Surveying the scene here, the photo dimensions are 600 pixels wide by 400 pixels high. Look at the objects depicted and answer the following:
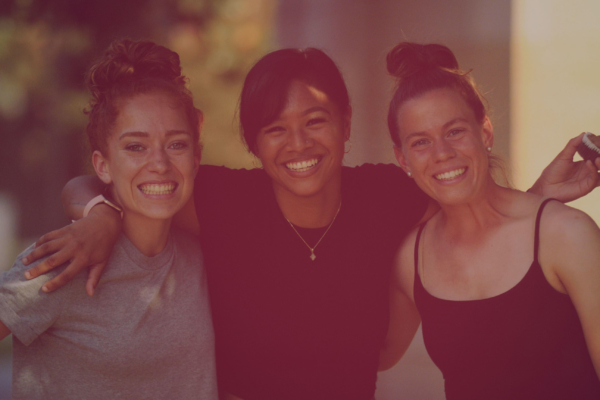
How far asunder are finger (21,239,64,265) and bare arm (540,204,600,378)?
147 centimetres

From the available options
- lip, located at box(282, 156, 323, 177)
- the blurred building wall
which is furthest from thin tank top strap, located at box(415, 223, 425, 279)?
the blurred building wall

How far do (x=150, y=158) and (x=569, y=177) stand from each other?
1439 mm

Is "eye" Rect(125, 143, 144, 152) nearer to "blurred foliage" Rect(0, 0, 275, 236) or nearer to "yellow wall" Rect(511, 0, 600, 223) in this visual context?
"blurred foliage" Rect(0, 0, 275, 236)

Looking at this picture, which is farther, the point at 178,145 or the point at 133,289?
the point at 178,145

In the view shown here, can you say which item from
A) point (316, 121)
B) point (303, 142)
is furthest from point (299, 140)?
point (316, 121)

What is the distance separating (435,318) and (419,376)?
4.91 ft

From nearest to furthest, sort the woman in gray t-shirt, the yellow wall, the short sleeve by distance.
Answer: the short sleeve, the woman in gray t-shirt, the yellow wall

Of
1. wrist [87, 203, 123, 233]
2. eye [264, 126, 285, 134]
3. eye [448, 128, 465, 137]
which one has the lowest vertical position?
wrist [87, 203, 123, 233]

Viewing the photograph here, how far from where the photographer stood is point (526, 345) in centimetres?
159

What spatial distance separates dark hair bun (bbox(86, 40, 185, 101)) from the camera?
177 centimetres

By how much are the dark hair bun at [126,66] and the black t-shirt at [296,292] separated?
46cm

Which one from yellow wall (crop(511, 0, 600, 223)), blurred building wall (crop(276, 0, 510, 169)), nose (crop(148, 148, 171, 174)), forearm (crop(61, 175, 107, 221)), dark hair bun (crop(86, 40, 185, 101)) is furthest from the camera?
blurred building wall (crop(276, 0, 510, 169))

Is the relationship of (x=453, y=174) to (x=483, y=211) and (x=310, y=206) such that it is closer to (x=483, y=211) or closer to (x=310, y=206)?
(x=483, y=211)

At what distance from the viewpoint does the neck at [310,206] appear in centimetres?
206
